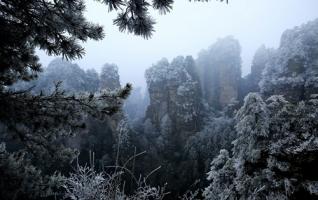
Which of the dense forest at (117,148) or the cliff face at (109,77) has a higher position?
the cliff face at (109,77)

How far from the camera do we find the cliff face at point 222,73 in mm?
54125

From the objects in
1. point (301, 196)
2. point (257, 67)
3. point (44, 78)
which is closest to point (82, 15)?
point (301, 196)

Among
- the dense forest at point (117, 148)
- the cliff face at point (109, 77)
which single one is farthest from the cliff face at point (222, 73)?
the dense forest at point (117, 148)

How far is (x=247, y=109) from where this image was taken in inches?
408

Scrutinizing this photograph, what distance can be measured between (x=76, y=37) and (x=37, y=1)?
616mm

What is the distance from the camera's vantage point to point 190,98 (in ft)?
150

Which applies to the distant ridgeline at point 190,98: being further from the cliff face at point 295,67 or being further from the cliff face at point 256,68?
the cliff face at point 256,68

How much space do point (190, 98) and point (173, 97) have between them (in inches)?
109

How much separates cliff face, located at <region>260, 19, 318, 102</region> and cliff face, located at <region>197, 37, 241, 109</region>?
10866 millimetres

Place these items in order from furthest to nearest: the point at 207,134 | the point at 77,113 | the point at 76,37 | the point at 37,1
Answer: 1. the point at 207,134
2. the point at 77,113
3. the point at 76,37
4. the point at 37,1

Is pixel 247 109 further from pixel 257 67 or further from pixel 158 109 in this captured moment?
pixel 257 67

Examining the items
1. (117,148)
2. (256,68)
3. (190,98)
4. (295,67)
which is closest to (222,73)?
(256,68)

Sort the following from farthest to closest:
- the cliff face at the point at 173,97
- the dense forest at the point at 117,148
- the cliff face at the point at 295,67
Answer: the cliff face at the point at 173,97, the cliff face at the point at 295,67, the dense forest at the point at 117,148

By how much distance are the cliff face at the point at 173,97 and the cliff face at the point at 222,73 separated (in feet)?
24.8
